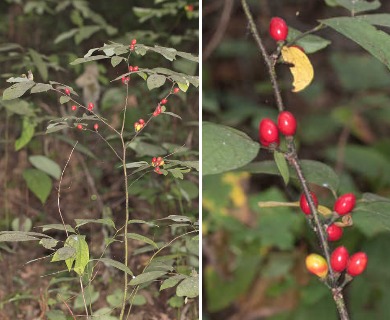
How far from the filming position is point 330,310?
6.32 feet

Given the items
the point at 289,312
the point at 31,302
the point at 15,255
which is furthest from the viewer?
the point at 289,312

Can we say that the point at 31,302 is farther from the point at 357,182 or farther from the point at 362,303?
the point at 357,182

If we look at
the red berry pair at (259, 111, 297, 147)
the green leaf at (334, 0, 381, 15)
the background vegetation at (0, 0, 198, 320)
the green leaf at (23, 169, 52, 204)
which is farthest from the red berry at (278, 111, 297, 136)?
the green leaf at (23, 169, 52, 204)

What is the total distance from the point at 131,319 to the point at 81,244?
0.51 metres

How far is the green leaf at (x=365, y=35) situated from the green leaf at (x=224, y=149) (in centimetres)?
17

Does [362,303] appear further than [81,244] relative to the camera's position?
Yes

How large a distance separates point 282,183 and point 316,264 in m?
1.71

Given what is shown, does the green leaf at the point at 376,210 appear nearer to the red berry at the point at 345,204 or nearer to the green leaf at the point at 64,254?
the red berry at the point at 345,204

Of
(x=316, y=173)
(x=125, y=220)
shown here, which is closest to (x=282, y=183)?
(x=125, y=220)

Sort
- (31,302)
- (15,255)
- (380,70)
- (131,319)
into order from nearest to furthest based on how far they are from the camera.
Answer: (131,319), (31,302), (15,255), (380,70)

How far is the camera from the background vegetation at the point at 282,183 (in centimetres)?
202

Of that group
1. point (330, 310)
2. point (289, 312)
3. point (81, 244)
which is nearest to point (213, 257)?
point (289, 312)

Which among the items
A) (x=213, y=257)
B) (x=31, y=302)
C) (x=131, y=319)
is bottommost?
(x=213, y=257)

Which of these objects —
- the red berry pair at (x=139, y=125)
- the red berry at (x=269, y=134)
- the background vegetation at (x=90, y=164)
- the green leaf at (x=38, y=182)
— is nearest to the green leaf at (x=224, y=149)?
the red berry at (x=269, y=134)
